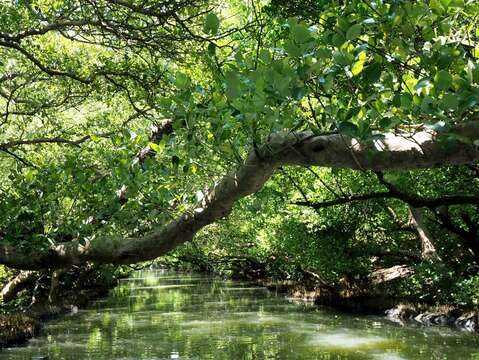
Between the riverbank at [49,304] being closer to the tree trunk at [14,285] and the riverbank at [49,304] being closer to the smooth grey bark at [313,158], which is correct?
the tree trunk at [14,285]

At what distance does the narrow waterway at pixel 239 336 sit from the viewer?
13.6 m

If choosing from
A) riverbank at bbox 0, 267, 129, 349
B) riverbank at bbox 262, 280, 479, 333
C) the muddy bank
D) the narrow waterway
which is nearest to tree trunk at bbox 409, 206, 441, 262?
riverbank at bbox 262, 280, 479, 333

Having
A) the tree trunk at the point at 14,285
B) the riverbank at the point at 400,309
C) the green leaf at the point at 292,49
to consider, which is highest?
the green leaf at the point at 292,49

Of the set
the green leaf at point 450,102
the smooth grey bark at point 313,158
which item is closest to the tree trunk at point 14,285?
the smooth grey bark at point 313,158

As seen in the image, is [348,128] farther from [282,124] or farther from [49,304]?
[49,304]

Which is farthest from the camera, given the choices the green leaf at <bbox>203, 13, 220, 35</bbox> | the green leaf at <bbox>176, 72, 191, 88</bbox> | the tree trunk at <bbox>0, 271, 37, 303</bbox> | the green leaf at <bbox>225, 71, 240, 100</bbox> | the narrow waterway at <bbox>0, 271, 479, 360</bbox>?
the tree trunk at <bbox>0, 271, 37, 303</bbox>

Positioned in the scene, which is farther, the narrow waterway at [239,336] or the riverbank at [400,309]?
the riverbank at [400,309]

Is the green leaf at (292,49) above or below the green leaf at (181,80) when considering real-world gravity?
below

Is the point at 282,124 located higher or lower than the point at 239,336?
higher

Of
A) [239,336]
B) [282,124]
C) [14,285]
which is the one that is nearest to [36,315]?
[14,285]

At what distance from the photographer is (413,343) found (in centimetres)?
1426

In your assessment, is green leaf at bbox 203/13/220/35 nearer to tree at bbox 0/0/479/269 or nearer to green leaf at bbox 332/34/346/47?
tree at bbox 0/0/479/269

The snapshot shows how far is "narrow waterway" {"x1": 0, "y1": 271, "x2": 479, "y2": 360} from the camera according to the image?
1359cm

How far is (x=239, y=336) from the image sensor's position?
16469mm
